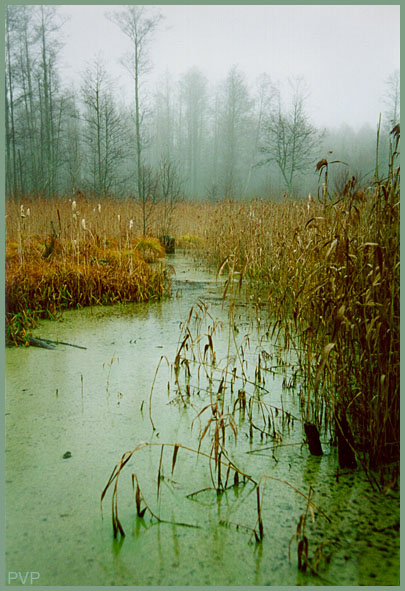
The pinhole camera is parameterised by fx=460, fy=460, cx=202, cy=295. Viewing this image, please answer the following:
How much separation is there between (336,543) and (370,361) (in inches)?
18.3

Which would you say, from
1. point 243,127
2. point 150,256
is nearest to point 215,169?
point 243,127

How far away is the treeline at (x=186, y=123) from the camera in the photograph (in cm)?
267

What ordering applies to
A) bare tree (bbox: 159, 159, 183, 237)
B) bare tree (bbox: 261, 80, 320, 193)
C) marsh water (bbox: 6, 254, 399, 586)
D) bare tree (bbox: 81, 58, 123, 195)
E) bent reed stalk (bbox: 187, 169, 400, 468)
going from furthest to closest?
1. bare tree (bbox: 159, 159, 183, 237)
2. bare tree (bbox: 81, 58, 123, 195)
3. bare tree (bbox: 261, 80, 320, 193)
4. bent reed stalk (bbox: 187, 169, 400, 468)
5. marsh water (bbox: 6, 254, 399, 586)

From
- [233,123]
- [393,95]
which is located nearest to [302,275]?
[393,95]

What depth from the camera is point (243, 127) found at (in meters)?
6.22

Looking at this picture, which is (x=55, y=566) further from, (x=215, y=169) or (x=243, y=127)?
(x=215, y=169)

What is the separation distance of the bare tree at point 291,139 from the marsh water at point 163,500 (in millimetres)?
3701

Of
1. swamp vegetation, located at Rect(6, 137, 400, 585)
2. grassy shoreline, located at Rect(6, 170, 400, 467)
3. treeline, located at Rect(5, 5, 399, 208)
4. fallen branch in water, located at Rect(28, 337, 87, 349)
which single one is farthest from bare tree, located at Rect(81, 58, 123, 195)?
swamp vegetation, located at Rect(6, 137, 400, 585)

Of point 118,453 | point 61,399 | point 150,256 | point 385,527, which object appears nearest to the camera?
point 385,527

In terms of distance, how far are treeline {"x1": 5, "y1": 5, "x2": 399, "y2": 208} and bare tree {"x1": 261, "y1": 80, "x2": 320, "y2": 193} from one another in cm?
1

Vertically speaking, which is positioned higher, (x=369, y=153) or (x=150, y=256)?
(x=369, y=153)

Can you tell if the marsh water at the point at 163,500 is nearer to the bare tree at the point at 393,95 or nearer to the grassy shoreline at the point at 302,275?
the grassy shoreline at the point at 302,275

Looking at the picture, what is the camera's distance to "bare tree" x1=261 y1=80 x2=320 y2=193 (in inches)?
193

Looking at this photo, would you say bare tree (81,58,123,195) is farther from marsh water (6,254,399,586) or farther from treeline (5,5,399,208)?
marsh water (6,254,399,586)
